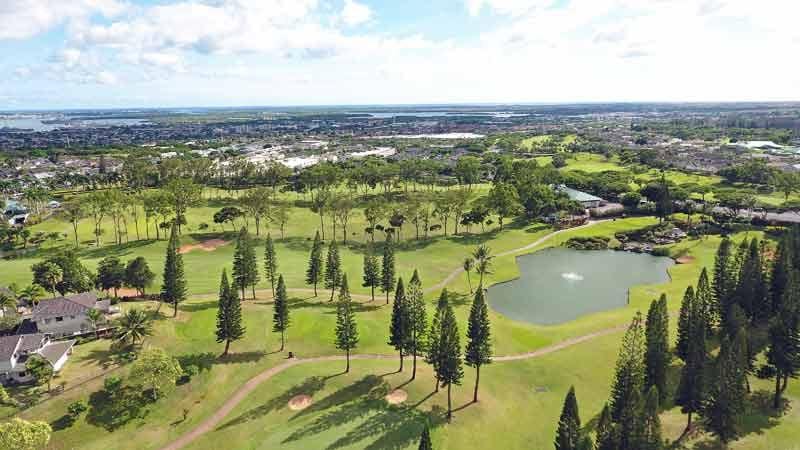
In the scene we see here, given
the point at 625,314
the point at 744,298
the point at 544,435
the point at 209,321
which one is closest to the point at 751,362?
the point at 744,298

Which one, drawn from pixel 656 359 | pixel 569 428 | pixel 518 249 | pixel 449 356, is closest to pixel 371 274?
pixel 449 356

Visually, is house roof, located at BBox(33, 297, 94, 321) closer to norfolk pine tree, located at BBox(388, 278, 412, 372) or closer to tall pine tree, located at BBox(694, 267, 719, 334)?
norfolk pine tree, located at BBox(388, 278, 412, 372)

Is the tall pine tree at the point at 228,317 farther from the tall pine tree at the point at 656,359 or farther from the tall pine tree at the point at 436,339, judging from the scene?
the tall pine tree at the point at 656,359

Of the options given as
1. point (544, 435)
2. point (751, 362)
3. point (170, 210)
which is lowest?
point (544, 435)

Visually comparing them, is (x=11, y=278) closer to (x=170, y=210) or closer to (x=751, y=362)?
(x=170, y=210)

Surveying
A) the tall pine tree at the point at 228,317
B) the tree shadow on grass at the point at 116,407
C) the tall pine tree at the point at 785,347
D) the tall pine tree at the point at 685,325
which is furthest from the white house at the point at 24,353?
the tall pine tree at the point at 785,347
